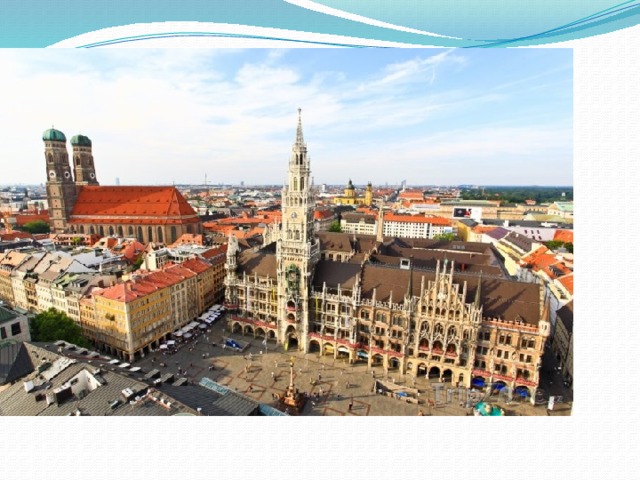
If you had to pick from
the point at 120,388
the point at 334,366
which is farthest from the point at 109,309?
the point at 334,366

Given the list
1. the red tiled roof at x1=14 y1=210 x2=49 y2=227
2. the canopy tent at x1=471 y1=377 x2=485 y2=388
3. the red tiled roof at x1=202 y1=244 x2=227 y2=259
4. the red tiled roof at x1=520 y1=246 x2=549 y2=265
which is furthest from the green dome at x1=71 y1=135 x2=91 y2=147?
the red tiled roof at x1=520 y1=246 x2=549 y2=265

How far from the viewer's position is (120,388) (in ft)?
68.9

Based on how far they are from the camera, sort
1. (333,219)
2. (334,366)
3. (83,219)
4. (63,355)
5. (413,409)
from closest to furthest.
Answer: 1. (63,355)
2. (413,409)
3. (334,366)
4. (83,219)
5. (333,219)

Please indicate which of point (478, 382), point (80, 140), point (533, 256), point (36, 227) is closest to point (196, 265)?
point (478, 382)

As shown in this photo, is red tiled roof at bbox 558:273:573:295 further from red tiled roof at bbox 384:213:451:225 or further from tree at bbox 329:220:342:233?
Answer: tree at bbox 329:220:342:233

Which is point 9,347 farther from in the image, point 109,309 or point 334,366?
point 334,366

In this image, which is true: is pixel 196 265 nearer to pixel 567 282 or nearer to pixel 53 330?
pixel 53 330

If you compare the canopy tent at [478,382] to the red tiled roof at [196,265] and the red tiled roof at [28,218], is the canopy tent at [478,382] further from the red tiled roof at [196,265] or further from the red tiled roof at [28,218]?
the red tiled roof at [28,218]

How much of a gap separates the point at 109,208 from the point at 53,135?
25037mm

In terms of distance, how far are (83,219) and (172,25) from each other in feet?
326

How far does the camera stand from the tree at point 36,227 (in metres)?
107

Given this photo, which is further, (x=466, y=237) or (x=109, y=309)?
(x=466, y=237)

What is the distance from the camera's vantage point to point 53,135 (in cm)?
9388

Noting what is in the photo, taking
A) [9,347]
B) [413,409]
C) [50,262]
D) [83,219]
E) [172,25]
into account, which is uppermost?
[172,25]
